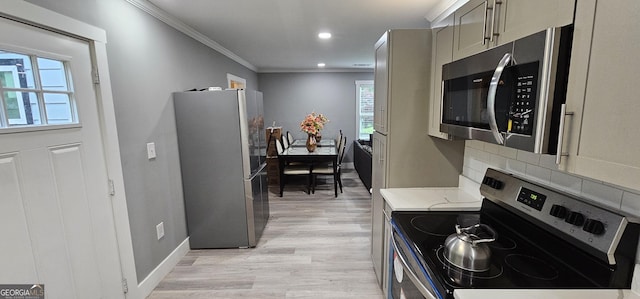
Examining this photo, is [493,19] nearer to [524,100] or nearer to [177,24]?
[524,100]

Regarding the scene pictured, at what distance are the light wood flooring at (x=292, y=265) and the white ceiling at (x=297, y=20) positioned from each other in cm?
234

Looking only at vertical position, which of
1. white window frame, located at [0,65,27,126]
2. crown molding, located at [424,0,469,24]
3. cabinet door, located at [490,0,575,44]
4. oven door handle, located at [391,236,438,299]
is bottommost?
oven door handle, located at [391,236,438,299]

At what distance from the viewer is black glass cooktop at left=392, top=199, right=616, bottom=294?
97 cm

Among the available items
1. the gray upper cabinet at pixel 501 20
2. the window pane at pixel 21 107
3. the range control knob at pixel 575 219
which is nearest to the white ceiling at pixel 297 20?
the gray upper cabinet at pixel 501 20

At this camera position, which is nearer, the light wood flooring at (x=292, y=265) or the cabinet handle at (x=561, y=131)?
the cabinet handle at (x=561, y=131)

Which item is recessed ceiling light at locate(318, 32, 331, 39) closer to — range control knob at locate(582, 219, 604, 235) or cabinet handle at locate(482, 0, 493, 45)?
cabinet handle at locate(482, 0, 493, 45)

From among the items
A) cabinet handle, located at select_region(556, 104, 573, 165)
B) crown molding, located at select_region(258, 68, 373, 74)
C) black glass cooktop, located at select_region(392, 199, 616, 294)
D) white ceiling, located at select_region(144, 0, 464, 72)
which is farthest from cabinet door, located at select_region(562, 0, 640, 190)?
crown molding, located at select_region(258, 68, 373, 74)

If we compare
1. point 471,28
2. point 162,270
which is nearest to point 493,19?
point 471,28

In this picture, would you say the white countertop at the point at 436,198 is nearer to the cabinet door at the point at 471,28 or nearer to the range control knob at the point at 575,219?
the range control knob at the point at 575,219

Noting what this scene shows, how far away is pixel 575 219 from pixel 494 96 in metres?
0.59

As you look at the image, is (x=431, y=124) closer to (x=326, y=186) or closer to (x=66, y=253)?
(x=66, y=253)

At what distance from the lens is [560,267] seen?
3.51ft

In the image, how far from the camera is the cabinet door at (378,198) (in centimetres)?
210

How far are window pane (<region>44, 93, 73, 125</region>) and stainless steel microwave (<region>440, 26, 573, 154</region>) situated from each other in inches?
82.9
